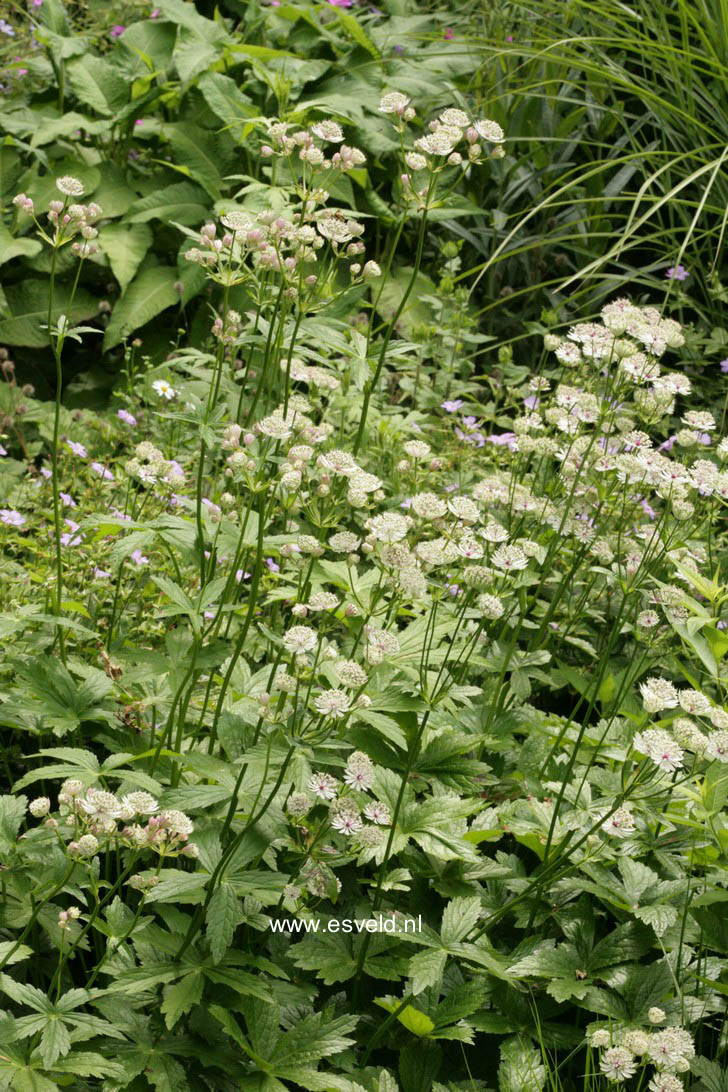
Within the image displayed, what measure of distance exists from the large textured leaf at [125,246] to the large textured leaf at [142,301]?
0.15 feet

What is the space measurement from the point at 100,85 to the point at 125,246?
683 mm

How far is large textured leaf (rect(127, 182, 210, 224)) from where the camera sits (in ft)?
13.1

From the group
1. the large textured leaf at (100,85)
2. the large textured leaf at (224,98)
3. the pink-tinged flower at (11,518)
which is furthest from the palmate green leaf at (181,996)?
the large textured leaf at (100,85)

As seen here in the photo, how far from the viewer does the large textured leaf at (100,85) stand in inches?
160

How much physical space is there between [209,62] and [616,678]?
287cm

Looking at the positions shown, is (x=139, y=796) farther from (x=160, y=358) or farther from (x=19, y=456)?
(x=160, y=358)

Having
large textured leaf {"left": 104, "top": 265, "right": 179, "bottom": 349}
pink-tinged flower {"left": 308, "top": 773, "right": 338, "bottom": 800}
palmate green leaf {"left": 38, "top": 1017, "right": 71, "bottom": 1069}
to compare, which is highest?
pink-tinged flower {"left": 308, "top": 773, "right": 338, "bottom": 800}

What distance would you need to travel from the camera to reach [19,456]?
355 centimetres

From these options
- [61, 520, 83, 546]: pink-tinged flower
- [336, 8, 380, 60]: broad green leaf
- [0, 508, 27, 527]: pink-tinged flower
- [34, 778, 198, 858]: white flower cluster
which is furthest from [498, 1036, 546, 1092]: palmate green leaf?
[336, 8, 380, 60]: broad green leaf

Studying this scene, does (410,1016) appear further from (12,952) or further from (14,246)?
(14,246)

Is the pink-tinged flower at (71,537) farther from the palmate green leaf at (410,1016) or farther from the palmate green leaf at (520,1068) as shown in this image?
the palmate green leaf at (520,1068)

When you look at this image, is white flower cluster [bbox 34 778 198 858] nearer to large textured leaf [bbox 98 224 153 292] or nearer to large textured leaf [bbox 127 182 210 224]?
large textured leaf [bbox 98 224 153 292]

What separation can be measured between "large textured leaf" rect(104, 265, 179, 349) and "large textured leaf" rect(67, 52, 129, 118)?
0.67 m

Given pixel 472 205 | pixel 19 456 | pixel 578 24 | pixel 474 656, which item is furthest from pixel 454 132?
pixel 578 24
